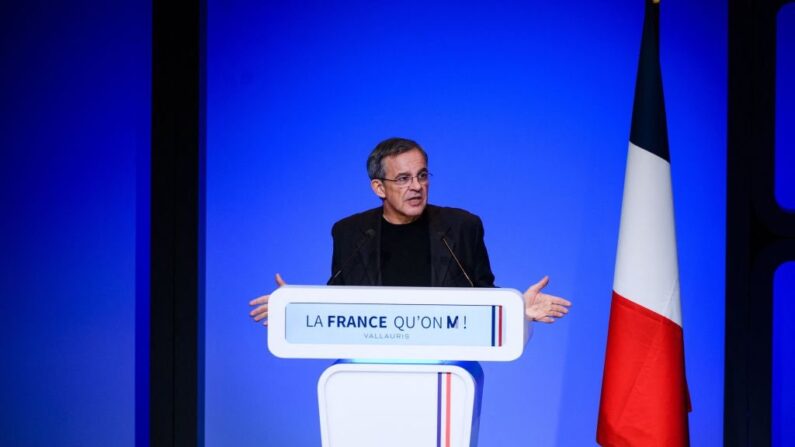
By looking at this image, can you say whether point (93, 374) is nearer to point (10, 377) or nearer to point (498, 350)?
point (10, 377)

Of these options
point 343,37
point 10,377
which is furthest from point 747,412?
point 10,377

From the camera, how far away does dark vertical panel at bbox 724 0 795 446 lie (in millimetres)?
3586

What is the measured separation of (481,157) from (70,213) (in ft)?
5.66

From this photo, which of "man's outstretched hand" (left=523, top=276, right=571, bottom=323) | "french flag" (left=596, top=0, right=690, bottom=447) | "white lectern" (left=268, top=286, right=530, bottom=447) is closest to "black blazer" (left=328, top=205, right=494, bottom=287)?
"french flag" (left=596, top=0, right=690, bottom=447)

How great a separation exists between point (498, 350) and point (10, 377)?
8.49 feet

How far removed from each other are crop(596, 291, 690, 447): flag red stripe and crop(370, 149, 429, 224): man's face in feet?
2.49

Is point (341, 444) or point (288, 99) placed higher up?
point (288, 99)

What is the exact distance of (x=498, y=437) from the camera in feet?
12.3

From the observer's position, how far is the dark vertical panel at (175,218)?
12.4 ft

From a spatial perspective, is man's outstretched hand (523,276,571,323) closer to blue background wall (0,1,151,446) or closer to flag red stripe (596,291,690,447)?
flag red stripe (596,291,690,447)

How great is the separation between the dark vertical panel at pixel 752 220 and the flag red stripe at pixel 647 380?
587mm

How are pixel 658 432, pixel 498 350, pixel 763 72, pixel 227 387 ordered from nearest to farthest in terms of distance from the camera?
pixel 498 350 < pixel 658 432 < pixel 763 72 < pixel 227 387

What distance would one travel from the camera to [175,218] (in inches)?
149

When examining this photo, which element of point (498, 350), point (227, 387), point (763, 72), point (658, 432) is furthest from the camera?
point (227, 387)
